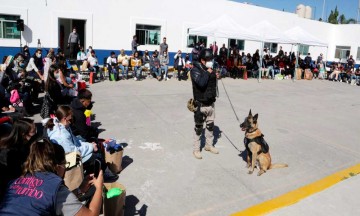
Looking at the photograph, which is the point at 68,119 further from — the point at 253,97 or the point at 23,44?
the point at 23,44

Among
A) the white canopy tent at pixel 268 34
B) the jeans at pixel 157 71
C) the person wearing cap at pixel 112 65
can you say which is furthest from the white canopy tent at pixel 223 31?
the person wearing cap at pixel 112 65

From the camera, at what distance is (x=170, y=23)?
19.6m

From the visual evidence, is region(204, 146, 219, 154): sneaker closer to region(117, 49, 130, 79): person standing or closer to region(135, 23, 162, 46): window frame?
region(117, 49, 130, 79): person standing

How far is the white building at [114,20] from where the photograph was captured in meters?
14.7

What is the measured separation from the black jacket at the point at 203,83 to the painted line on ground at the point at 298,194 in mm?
2054

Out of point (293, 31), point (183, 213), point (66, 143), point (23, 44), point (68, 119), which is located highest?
point (293, 31)

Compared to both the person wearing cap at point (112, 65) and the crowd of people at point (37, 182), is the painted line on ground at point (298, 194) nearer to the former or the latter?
the crowd of people at point (37, 182)

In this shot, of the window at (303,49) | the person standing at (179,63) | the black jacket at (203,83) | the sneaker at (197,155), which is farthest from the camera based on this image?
the window at (303,49)

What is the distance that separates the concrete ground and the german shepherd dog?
→ 7.9 inches

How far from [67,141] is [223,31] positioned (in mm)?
13041

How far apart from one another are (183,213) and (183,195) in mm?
445

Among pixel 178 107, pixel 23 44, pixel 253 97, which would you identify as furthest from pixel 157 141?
pixel 23 44

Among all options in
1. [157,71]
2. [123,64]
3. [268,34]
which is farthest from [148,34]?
[268,34]

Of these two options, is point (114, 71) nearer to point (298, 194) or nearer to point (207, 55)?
point (207, 55)
